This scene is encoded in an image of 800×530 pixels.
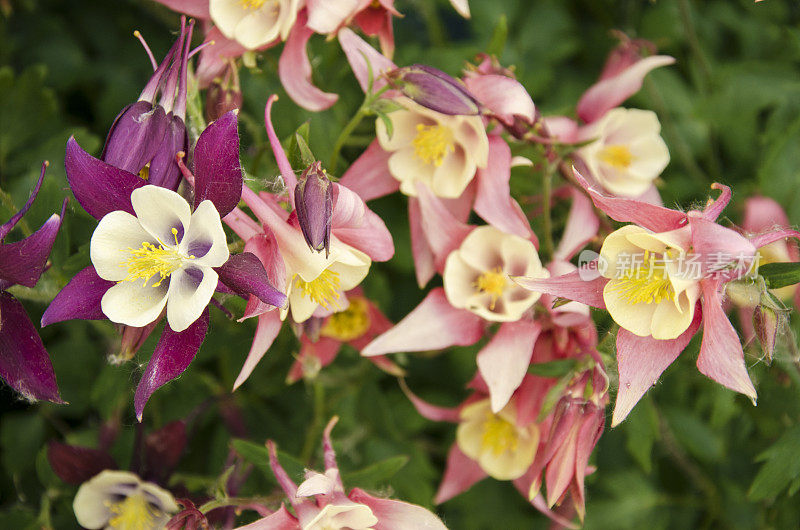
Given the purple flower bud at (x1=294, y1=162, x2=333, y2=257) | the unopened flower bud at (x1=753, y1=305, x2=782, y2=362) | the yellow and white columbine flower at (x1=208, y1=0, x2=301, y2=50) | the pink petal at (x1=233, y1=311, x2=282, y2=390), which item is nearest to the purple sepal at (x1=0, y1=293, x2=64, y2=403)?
the pink petal at (x1=233, y1=311, x2=282, y2=390)

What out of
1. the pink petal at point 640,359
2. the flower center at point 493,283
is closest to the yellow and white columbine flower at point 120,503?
the flower center at point 493,283

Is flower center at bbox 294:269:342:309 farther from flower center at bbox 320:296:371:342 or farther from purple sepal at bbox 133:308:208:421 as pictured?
flower center at bbox 320:296:371:342

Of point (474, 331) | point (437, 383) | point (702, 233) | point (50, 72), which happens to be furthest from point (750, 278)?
point (50, 72)

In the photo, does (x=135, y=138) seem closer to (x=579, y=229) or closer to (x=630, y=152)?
(x=579, y=229)

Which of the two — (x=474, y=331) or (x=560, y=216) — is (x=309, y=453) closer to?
(x=474, y=331)

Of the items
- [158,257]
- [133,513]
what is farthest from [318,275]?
[133,513]

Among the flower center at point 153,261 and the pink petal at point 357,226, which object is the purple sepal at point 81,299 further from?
the pink petal at point 357,226
